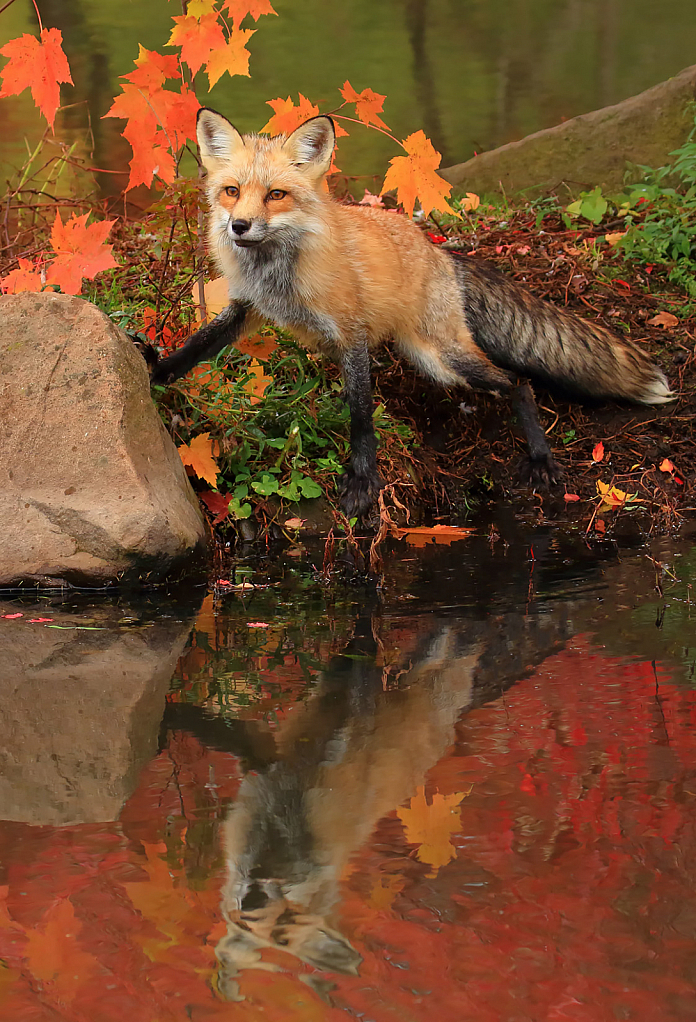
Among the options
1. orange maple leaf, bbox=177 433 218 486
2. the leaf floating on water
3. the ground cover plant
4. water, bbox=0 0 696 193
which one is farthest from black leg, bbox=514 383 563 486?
water, bbox=0 0 696 193

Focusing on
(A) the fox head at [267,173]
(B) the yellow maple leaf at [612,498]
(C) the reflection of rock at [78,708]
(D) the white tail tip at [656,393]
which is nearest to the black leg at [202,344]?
(A) the fox head at [267,173]

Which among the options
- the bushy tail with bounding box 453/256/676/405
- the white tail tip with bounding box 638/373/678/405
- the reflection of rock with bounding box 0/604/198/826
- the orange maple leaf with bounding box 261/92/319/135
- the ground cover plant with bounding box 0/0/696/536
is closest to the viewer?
the reflection of rock with bounding box 0/604/198/826

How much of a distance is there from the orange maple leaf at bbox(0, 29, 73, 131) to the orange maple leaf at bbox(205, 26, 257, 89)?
66cm

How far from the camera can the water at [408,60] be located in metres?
7.91

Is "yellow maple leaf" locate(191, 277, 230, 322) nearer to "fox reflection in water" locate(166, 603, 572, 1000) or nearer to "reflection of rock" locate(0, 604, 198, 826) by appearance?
"reflection of rock" locate(0, 604, 198, 826)

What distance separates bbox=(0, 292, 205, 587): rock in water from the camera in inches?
134

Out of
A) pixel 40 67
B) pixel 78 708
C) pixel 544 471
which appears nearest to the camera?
pixel 78 708

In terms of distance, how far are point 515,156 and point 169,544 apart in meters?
5.47

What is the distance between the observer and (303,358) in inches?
181

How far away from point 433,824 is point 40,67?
2803 mm

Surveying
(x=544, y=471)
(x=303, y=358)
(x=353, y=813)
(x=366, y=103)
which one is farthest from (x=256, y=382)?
(x=353, y=813)

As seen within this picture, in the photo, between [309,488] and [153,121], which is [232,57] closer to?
[153,121]

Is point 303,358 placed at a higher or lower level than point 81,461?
higher

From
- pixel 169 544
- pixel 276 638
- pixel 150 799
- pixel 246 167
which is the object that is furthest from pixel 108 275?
pixel 150 799
